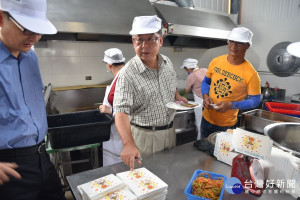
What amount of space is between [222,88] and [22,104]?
192 centimetres

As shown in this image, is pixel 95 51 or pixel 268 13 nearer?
pixel 95 51

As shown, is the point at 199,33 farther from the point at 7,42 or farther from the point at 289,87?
the point at 7,42

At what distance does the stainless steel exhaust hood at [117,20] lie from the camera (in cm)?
239

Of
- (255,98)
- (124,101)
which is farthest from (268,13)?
(124,101)

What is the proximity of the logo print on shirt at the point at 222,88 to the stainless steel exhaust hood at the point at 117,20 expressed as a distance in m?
1.20

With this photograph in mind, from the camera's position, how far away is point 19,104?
1209mm

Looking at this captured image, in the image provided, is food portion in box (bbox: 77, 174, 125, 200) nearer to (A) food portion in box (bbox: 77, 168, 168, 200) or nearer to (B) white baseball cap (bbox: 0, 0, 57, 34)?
(A) food portion in box (bbox: 77, 168, 168, 200)

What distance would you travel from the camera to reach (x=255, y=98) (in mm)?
2107

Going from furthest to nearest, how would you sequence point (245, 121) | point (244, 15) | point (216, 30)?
point (244, 15) < point (216, 30) < point (245, 121)

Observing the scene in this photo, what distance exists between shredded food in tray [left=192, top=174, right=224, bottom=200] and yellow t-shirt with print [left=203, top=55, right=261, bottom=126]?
4.49 feet

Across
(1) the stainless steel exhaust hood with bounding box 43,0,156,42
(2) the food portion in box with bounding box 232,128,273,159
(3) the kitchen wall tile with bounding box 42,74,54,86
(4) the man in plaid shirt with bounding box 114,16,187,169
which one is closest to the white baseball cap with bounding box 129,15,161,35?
(4) the man in plaid shirt with bounding box 114,16,187,169

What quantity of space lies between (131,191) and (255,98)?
5.70 feet

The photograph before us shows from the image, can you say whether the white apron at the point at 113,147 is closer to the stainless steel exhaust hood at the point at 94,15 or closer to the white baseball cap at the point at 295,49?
the stainless steel exhaust hood at the point at 94,15

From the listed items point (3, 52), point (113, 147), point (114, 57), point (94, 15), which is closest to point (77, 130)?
point (113, 147)
